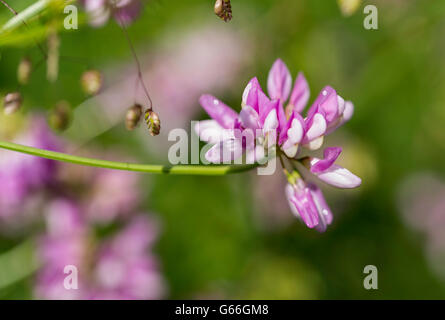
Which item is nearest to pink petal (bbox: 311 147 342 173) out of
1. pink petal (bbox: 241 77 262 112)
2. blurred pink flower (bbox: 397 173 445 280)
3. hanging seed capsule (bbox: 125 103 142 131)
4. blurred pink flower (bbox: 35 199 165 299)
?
pink petal (bbox: 241 77 262 112)

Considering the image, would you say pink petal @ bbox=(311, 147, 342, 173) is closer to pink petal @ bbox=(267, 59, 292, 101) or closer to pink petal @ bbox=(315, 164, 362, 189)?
pink petal @ bbox=(315, 164, 362, 189)

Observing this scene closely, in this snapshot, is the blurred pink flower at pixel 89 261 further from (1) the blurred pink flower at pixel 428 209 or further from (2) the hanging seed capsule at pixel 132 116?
(1) the blurred pink flower at pixel 428 209

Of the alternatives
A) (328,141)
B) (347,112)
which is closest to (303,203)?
(347,112)

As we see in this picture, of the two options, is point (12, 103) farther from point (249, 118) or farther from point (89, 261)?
point (89, 261)

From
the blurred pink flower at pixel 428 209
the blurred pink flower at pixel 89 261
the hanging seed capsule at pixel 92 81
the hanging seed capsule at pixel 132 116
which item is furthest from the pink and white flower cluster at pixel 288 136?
the blurred pink flower at pixel 428 209

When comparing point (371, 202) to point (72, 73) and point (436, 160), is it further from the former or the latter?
point (72, 73)

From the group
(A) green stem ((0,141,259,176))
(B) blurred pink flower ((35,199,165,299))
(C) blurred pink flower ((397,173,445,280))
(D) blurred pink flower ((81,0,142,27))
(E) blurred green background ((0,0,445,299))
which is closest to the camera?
(A) green stem ((0,141,259,176))

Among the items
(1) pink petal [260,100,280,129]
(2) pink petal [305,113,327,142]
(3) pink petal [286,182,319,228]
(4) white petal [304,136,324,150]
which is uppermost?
(1) pink petal [260,100,280,129]
